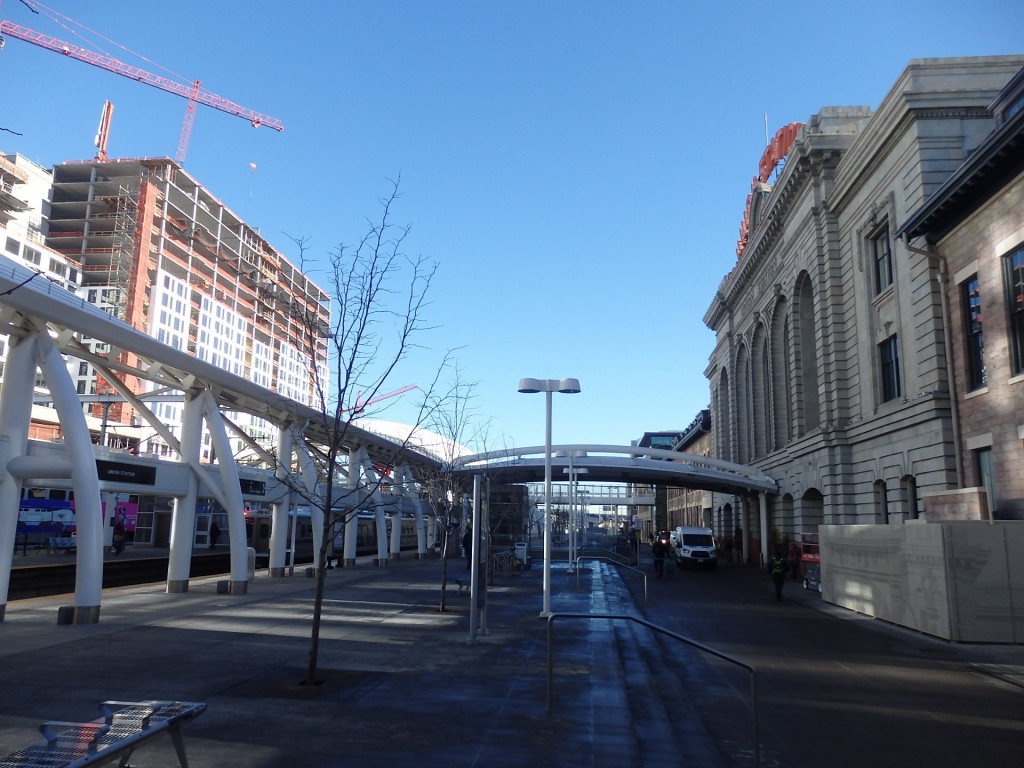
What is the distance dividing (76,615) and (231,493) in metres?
7.32

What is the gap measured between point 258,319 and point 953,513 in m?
128

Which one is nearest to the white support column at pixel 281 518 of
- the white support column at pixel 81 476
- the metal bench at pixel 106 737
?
the white support column at pixel 81 476

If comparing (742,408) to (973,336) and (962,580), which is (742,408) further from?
(962,580)

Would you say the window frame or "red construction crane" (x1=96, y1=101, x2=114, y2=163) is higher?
"red construction crane" (x1=96, y1=101, x2=114, y2=163)

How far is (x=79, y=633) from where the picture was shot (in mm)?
13719

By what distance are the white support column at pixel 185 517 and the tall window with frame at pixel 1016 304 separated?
21.3m

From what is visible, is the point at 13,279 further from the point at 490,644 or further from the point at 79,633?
the point at 490,644

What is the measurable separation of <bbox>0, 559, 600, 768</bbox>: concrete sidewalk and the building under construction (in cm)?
7640

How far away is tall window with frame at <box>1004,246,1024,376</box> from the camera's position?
19828 millimetres

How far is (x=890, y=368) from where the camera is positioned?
95.5 feet

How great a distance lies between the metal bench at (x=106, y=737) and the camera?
525 cm

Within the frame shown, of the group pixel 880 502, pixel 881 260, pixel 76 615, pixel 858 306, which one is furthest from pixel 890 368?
pixel 76 615

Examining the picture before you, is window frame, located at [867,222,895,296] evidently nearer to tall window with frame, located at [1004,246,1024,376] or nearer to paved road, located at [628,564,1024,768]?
tall window with frame, located at [1004,246,1024,376]

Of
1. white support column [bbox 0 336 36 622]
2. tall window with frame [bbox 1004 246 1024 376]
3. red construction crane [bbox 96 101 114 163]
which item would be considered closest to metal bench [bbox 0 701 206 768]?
white support column [bbox 0 336 36 622]
